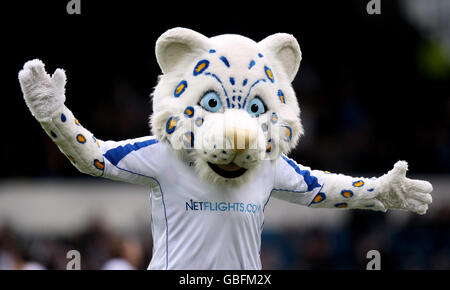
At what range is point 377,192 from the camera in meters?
4.32

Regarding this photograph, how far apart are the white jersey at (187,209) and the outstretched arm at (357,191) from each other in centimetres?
36

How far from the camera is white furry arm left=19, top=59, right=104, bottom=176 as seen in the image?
3557 mm

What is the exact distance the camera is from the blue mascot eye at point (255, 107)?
12.7 feet

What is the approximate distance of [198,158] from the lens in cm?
381

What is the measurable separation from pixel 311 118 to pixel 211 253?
6.40 meters

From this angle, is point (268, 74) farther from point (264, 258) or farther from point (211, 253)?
point (264, 258)

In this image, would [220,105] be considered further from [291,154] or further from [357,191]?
[291,154]

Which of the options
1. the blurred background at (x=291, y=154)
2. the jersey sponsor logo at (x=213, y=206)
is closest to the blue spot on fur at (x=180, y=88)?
the jersey sponsor logo at (x=213, y=206)

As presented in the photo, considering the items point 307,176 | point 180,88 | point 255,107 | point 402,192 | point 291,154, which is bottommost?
point 291,154

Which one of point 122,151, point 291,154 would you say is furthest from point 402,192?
point 291,154

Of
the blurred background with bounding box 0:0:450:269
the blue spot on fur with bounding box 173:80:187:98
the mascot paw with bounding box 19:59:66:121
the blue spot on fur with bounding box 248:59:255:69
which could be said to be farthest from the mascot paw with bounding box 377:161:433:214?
the blurred background with bounding box 0:0:450:269

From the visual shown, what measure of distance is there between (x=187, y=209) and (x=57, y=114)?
2.44 ft

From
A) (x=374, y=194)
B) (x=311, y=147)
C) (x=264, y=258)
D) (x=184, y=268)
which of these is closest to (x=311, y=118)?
(x=311, y=147)

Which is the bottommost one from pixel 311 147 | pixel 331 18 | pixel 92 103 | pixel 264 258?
pixel 264 258
